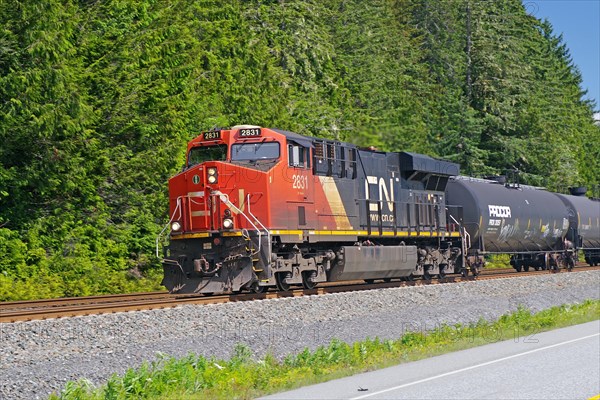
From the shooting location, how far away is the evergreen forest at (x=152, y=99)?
22.7m

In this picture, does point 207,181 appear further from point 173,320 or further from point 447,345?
point 447,345

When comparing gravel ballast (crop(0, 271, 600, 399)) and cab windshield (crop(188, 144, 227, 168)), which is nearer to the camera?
gravel ballast (crop(0, 271, 600, 399))

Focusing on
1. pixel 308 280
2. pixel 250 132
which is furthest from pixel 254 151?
pixel 308 280

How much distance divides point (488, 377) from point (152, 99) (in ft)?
60.9

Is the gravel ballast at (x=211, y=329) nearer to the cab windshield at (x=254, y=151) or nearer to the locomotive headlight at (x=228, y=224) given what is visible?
the locomotive headlight at (x=228, y=224)

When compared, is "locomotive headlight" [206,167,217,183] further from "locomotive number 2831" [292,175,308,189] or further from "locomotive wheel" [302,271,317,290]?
"locomotive wheel" [302,271,317,290]

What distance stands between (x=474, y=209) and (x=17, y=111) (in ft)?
50.0

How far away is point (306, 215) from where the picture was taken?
835 inches

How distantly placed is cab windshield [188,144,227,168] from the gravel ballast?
434 centimetres

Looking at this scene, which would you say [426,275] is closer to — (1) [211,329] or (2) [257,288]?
(2) [257,288]

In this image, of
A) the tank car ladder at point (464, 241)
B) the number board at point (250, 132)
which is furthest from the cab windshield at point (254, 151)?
the tank car ladder at point (464, 241)

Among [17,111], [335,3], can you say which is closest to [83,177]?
[17,111]

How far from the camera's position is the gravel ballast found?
1218cm

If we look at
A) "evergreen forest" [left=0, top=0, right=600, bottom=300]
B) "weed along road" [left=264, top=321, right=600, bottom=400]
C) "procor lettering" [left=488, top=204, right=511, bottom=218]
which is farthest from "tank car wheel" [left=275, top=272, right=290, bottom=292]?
"procor lettering" [left=488, top=204, right=511, bottom=218]
